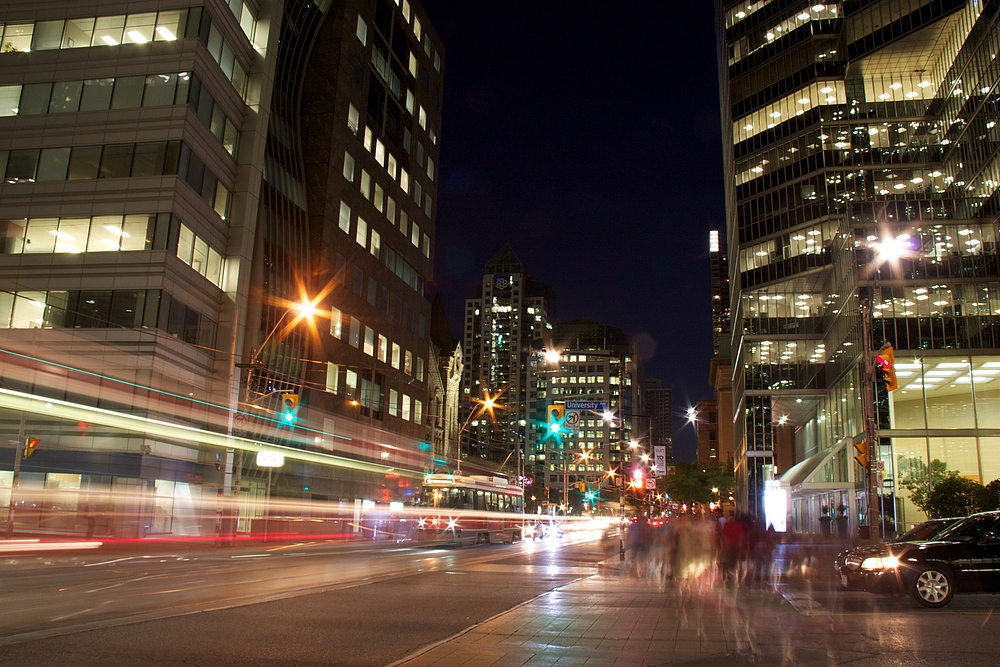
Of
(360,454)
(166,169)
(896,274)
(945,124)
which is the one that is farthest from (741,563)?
(945,124)

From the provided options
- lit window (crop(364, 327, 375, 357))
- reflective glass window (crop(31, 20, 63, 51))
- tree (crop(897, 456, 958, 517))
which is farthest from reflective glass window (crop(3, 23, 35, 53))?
tree (crop(897, 456, 958, 517))

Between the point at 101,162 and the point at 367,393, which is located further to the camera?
the point at 367,393

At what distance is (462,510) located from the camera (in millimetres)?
40688

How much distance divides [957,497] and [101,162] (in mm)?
42115

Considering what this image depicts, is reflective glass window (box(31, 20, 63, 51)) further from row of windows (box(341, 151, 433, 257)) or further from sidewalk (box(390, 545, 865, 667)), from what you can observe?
sidewalk (box(390, 545, 865, 667))

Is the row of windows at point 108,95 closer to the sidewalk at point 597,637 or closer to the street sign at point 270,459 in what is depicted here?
the street sign at point 270,459

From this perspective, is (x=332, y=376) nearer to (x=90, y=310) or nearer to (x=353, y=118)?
(x=90, y=310)

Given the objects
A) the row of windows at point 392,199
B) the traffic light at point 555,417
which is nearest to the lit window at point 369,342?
the row of windows at point 392,199

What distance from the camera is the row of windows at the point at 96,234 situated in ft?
130

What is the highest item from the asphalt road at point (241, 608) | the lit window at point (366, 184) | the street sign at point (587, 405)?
the lit window at point (366, 184)

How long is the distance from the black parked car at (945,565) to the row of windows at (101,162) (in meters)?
37.1

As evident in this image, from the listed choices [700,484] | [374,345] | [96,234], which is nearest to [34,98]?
[96,234]

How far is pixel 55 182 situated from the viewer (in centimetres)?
4075

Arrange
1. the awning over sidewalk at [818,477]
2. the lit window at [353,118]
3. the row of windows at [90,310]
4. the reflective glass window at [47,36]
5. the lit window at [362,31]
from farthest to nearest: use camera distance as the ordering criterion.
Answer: the lit window at [362,31] → the lit window at [353,118] → the awning over sidewalk at [818,477] → the reflective glass window at [47,36] → the row of windows at [90,310]
